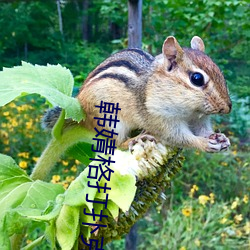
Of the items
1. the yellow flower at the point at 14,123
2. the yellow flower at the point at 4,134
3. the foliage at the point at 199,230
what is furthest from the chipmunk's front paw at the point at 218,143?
the yellow flower at the point at 4,134

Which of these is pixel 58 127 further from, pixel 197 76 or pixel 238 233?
Result: pixel 238 233

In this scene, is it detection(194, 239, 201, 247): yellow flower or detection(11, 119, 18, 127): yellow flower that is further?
detection(11, 119, 18, 127): yellow flower

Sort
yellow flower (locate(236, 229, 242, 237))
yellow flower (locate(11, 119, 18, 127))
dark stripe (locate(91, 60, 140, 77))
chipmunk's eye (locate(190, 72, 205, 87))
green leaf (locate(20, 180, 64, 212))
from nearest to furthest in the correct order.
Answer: green leaf (locate(20, 180, 64, 212))
chipmunk's eye (locate(190, 72, 205, 87))
dark stripe (locate(91, 60, 140, 77))
yellow flower (locate(236, 229, 242, 237))
yellow flower (locate(11, 119, 18, 127))

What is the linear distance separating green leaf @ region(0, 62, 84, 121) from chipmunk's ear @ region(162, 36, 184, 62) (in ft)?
0.54

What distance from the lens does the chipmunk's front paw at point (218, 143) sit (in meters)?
0.64

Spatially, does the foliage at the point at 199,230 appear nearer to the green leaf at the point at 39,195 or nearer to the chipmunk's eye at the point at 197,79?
the chipmunk's eye at the point at 197,79

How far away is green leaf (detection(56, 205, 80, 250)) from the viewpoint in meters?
0.52

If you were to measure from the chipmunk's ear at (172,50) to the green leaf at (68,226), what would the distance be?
339 millimetres

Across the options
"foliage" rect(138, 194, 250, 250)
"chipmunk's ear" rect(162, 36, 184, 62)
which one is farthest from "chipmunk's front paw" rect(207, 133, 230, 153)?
"foliage" rect(138, 194, 250, 250)

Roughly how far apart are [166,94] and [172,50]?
75 mm

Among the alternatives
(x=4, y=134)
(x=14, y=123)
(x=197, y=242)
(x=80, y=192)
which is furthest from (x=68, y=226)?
(x=4, y=134)

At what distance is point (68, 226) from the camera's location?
1.72 feet

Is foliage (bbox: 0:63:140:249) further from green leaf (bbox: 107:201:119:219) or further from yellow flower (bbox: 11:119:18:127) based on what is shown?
yellow flower (bbox: 11:119:18:127)

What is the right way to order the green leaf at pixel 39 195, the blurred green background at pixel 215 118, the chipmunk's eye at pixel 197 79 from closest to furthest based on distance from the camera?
the green leaf at pixel 39 195, the chipmunk's eye at pixel 197 79, the blurred green background at pixel 215 118
